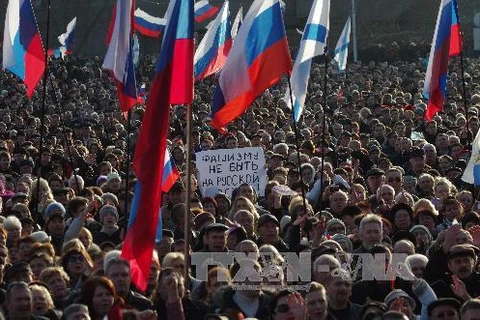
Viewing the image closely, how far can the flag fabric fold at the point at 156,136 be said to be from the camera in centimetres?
958

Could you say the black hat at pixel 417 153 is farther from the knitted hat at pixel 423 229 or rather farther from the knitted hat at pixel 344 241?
the knitted hat at pixel 344 241

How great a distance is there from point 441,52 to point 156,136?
616 centimetres

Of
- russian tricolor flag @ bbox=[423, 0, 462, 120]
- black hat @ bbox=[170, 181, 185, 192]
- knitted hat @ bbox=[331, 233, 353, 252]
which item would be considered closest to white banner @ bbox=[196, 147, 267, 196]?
black hat @ bbox=[170, 181, 185, 192]

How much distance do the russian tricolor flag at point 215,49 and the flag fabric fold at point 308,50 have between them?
15.8ft

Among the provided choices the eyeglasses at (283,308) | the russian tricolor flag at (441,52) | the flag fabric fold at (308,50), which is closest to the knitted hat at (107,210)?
the flag fabric fold at (308,50)

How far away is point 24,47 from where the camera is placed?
14719 millimetres

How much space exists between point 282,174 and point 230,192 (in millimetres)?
657

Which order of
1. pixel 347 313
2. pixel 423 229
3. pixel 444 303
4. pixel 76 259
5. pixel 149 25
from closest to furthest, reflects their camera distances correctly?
pixel 444 303 → pixel 347 313 → pixel 76 259 → pixel 423 229 → pixel 149 25

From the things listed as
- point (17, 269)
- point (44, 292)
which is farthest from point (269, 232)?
point (44, 292)

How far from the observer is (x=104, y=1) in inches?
2288

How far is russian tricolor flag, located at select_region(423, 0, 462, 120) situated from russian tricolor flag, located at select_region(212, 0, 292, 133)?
3.18 m

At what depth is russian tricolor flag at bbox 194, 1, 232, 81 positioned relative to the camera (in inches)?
812

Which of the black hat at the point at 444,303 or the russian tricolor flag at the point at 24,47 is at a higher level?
the russian tricolor flag at the point at 24,47

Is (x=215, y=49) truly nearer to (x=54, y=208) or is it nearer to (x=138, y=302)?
(x=54, y=208)
